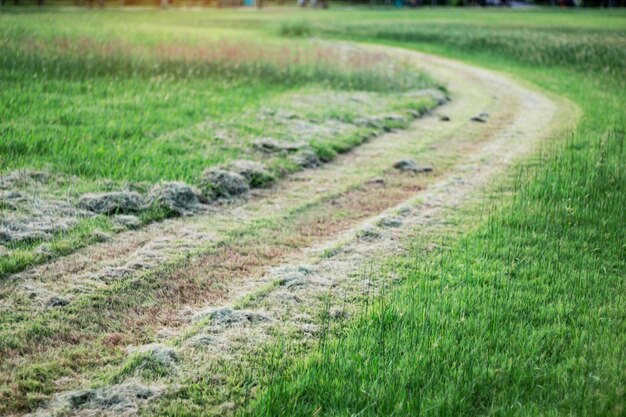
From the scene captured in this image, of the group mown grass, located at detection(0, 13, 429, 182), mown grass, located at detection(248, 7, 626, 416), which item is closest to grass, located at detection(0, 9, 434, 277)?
mown grass, located at detection(0, 13, 429, 182)

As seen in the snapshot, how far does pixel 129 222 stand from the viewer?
9039mm

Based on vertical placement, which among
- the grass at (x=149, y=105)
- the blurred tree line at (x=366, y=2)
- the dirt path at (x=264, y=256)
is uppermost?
the blurred tree line at (x=366, y=2)

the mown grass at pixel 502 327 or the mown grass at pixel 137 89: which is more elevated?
the mown grass at pixel 137 89

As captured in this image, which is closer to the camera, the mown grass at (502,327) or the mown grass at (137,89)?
the mown grass at (502,327)

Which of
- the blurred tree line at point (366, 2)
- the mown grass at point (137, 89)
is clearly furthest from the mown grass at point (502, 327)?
the blurred tree line at point (366, 2)

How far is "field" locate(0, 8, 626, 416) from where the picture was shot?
5371mm

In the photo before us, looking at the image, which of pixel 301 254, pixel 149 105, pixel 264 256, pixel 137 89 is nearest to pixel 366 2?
pixel 137 89

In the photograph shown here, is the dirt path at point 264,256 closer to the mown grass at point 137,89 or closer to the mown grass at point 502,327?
the mown grass at point 502,327

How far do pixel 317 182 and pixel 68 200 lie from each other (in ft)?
13.5

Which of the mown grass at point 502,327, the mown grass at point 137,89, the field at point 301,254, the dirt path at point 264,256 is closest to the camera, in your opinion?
the mown grass at point 502,327

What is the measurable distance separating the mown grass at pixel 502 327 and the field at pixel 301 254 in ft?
0.09

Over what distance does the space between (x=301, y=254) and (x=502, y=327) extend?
2.88 m

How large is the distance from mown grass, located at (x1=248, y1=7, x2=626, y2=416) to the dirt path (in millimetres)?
584

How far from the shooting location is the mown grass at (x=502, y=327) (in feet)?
16.9
